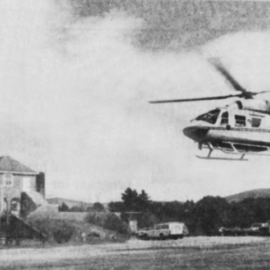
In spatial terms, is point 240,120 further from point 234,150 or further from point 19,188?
point 19,188

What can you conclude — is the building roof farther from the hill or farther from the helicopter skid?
the hill

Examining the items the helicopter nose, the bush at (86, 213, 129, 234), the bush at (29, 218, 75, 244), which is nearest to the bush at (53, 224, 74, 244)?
the bush at (29, 218, 75, 244)

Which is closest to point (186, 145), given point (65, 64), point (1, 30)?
point (65, 64)

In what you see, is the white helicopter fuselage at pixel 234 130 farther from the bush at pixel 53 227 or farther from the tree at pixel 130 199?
the bush at pixel 53 227

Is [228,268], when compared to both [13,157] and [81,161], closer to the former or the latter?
[81,161]

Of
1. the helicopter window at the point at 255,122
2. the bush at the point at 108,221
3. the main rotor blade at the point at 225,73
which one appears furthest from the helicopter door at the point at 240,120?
the bush at the point at 108,221
